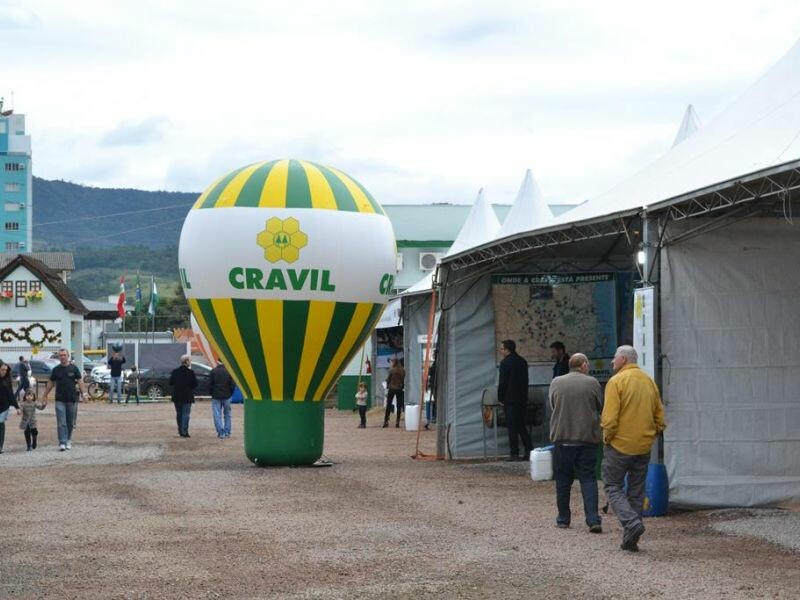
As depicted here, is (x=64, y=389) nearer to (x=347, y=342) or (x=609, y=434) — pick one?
(x=347, y=342)

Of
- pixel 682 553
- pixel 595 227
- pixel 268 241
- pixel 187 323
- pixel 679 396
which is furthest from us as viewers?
pixel 187 323

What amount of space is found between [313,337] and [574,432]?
7241 mm

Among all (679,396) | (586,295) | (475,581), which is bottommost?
(475,581)

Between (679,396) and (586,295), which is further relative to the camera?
(586,295)

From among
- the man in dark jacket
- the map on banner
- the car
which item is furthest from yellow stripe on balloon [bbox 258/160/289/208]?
the car

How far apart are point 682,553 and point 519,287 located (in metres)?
9.87

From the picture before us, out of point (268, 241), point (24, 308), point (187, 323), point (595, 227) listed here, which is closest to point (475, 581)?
point (595, 227)

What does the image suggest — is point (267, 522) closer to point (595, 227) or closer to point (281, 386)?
point (595, 227)

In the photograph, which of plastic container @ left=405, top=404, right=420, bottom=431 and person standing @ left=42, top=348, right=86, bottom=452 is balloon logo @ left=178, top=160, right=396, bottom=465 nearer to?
person standing @ left=42, top=348, right=86, bottom=452

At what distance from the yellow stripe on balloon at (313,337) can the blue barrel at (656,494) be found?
6.64 m

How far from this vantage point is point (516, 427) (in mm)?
20750

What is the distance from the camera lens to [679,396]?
14.5m

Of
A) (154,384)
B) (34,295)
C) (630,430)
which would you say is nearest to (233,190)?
(630,430)

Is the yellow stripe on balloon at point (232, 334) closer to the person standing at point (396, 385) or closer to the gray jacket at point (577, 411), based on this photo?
the gray jacket at point (577, 411)
